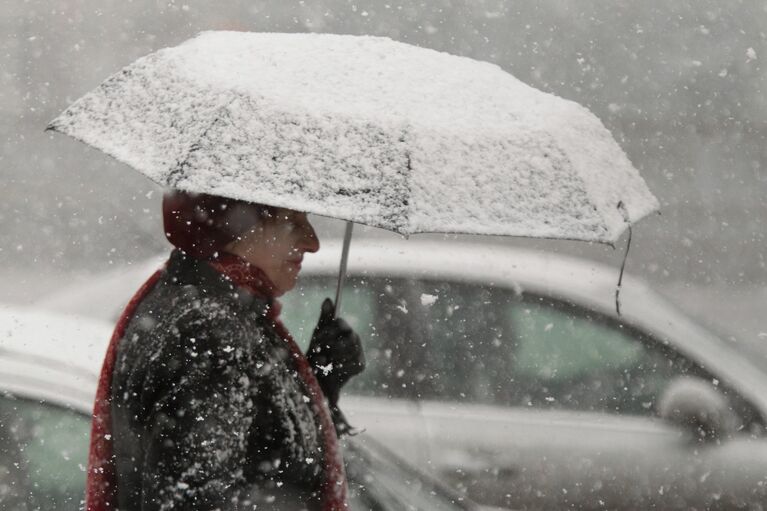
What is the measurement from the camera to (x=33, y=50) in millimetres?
11992

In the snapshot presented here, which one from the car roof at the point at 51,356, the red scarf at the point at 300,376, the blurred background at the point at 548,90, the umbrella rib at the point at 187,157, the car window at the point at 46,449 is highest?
the umbrella rib at the point at 187,157

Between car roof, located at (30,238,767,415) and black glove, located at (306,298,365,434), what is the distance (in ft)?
7.08

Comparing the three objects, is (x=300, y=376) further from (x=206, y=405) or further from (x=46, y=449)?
(x=46, y=449)

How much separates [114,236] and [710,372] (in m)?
6.23

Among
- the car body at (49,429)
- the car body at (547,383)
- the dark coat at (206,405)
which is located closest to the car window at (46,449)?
the car body at (49,429)

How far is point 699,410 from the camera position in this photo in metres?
4.93

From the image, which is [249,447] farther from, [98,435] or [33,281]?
[33,281]

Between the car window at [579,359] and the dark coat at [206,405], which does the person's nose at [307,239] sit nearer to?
the dark coat at [206,405]

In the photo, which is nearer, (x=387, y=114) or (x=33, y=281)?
(x=387, y=114)

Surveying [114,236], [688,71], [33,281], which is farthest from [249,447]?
[688,71]

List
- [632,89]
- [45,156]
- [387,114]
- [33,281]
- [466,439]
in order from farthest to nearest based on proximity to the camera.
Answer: [632,89]
[45,156]
[33,281]
[466,439]
[387,114]

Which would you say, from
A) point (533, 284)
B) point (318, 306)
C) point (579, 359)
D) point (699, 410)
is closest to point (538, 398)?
point (579, 359)

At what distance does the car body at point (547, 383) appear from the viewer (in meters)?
4.76

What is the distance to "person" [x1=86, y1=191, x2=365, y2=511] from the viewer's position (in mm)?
2234
